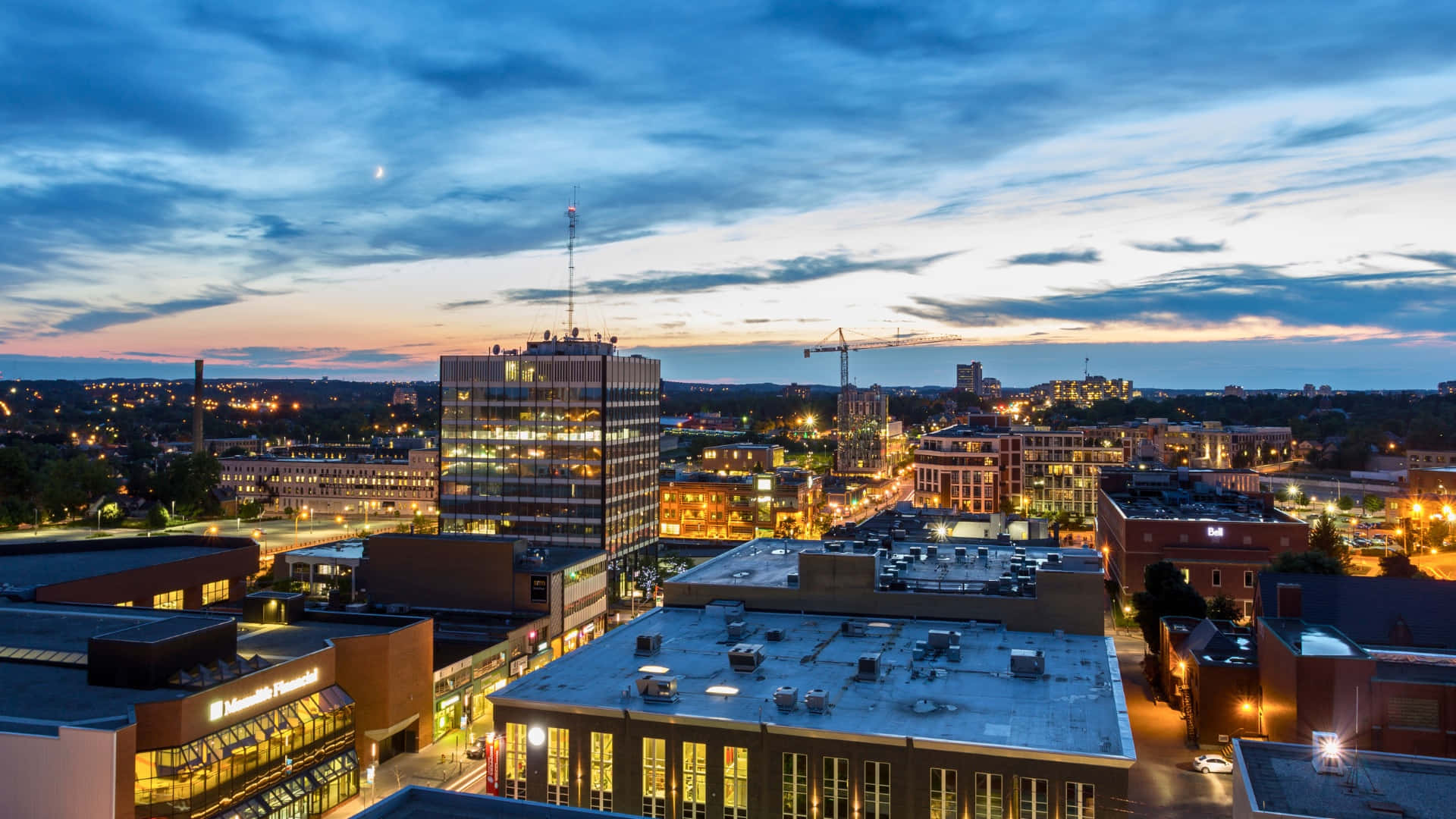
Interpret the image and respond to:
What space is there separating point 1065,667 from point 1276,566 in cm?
4361

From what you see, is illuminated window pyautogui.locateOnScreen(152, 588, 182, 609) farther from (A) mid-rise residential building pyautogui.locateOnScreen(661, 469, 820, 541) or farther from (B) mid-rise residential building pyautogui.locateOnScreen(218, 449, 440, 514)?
(B) mid-rise residential building pyautogui.locateOnScreen(218, 449, 440, 514)

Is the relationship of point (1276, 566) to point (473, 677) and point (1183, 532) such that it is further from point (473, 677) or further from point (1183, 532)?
point (473, 677)

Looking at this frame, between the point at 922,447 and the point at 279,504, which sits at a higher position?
the point at 922,447

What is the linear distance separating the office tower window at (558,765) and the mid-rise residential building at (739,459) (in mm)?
110642

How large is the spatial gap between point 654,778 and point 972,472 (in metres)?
113

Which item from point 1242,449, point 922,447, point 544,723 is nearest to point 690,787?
point 544,723

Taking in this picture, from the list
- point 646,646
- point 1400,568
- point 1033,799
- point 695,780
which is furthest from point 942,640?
point 1400,568

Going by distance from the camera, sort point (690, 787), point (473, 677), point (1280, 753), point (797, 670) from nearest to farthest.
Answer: point (1280, 753) → point (690, 787) → point (797, 670) → point (473, 677)

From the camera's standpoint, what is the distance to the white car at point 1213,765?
151 ft

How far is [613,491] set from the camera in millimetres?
93875

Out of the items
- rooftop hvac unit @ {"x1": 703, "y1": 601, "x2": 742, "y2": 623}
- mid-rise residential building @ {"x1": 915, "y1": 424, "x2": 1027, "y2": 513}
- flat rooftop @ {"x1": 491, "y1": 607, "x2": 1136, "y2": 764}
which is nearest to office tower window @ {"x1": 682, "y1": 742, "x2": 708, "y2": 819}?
flat rooftop @ {"x1": 491, "y1": 607, "x2": 1136, "y2": 764}

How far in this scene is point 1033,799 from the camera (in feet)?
95.7

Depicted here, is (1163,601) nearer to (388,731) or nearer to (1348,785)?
(1348,785)

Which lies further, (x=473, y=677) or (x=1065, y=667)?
(x=473, y=677)
